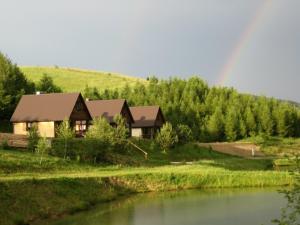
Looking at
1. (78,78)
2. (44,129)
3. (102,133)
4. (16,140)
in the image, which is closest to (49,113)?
(44,129)

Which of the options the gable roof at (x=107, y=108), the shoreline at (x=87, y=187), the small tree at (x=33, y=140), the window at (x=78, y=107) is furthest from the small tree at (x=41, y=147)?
the gable roof at (x=107, y=108)

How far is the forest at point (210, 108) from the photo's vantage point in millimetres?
104875

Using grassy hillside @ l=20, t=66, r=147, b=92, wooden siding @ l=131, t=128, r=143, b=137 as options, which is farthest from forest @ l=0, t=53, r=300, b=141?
grassy hillside @ l=20, t=66, r=147, b=92

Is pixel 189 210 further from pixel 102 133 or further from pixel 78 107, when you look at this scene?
pixel 78 107

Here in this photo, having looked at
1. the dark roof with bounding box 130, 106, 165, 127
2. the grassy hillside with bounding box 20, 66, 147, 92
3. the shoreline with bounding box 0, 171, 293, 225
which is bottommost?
the shoreline with bounding box 0, 171, 293, 225

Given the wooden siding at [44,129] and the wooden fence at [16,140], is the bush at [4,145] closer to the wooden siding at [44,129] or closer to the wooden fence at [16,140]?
the wooden fence at [16,140]

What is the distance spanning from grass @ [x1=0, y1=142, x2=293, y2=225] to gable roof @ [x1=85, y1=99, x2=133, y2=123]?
21462 mm

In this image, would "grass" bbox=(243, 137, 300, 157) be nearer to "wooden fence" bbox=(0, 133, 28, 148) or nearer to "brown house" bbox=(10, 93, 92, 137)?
"brown house" bbox=(10, 93, 92, 137)

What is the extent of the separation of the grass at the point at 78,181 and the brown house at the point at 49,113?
12.6m

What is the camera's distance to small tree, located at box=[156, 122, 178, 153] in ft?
227

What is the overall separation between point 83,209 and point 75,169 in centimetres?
1224

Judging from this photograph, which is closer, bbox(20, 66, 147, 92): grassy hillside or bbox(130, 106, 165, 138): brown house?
bbox(130, 106, 165, 138): brown house

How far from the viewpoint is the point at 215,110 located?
11281cm

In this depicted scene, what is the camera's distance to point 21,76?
8644cm
